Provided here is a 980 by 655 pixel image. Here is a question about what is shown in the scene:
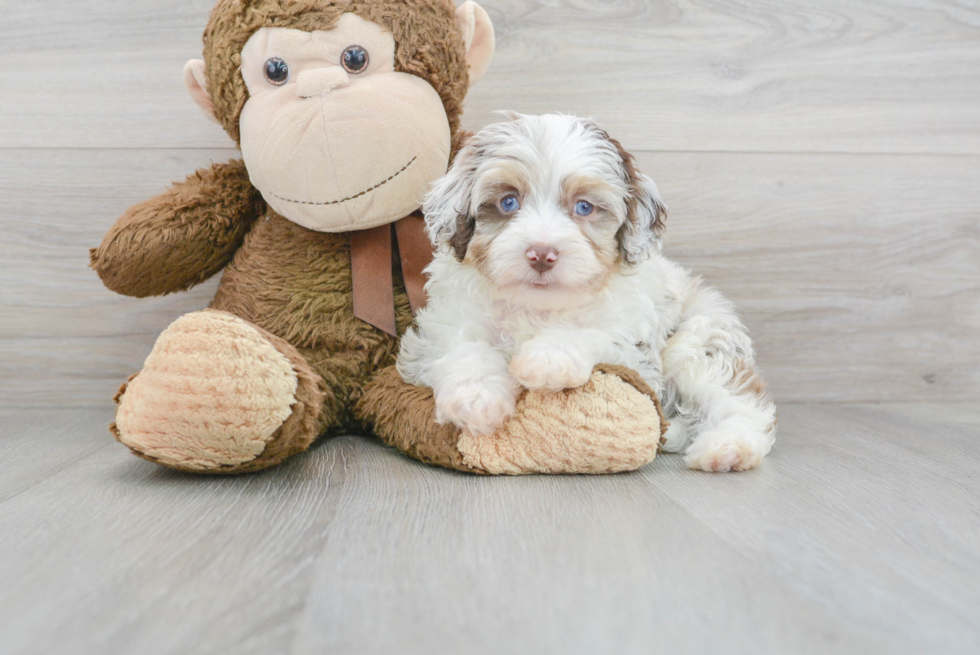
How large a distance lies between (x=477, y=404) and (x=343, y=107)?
75 cm

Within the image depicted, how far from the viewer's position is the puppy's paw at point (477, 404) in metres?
1.47

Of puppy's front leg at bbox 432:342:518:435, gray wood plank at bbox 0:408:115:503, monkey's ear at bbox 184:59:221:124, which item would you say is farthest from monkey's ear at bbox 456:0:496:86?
gray wood plank at bbox 0:408:115:503

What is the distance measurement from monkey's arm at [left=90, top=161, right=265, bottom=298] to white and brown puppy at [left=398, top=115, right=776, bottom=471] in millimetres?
584

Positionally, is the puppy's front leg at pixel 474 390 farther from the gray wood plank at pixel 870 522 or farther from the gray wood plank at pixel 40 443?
the gray wood plank at pixel 40 443

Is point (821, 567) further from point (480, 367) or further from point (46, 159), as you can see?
point (46, 159)

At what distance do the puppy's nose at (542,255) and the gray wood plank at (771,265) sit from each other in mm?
1046

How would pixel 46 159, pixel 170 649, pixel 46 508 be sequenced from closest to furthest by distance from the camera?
pixel 170 649, pixel 46 508, pixel 46 159

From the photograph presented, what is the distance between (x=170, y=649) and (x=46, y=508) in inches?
25.3

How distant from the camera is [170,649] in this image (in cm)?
83

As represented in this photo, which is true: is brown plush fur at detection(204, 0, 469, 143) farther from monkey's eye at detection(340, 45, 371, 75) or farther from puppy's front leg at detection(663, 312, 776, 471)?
puppy's front leg at detection(663, 312, 776, 471)

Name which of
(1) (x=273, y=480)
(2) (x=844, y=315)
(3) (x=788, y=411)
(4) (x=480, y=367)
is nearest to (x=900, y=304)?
(2) (x=844, y=315)

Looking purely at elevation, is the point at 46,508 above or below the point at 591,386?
below

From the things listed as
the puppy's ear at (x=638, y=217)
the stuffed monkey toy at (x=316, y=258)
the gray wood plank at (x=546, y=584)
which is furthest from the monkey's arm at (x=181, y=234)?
the puppy's ear at (x=638, y=217)

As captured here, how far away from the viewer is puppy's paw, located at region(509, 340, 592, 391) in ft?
4.79
